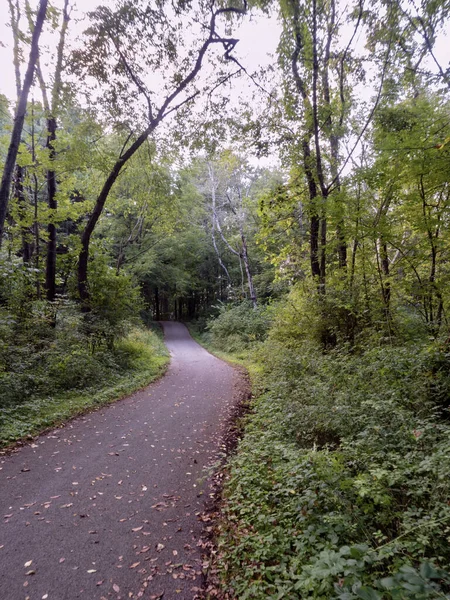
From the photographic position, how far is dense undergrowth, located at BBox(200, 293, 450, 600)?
2.09 metres

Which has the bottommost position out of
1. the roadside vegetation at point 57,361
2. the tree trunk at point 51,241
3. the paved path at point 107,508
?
the paved path at point 107,508

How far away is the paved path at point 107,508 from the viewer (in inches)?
106

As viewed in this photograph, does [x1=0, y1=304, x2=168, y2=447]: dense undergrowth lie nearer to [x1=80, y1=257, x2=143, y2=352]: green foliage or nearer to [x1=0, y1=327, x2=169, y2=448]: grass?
[x1=0, y1=327, x2=169, y2=448]: grass

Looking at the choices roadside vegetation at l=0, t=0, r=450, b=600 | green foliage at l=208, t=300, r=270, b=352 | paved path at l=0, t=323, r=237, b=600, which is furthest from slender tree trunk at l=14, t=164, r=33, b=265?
green foliage at l=208, t=300, r=270, b=352

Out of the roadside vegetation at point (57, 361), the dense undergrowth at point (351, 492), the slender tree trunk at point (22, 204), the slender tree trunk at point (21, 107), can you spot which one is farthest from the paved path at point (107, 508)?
the slender tree trunk at point (22, 204)

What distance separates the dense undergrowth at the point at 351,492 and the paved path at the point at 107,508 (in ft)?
1.77

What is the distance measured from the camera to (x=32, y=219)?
953 cm

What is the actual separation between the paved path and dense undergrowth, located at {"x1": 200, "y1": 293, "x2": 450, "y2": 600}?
0.54 m

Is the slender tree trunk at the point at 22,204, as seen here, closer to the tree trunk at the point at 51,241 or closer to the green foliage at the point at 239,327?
the tree trunk at the point at 51,241

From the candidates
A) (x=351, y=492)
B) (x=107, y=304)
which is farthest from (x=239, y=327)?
(x=351, y=492)

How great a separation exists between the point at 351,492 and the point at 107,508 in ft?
9.13

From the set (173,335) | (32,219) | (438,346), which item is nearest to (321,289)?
(438,346)

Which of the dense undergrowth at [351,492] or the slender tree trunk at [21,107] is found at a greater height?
the slender tree trunk at [21,107]

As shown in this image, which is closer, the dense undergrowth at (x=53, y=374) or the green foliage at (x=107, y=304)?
the dense undergrowth at (x=53, y=374)
